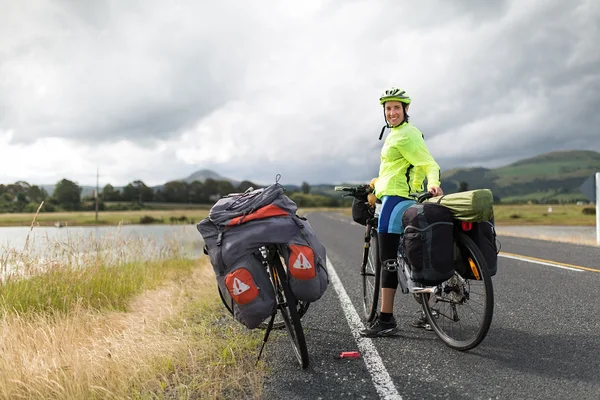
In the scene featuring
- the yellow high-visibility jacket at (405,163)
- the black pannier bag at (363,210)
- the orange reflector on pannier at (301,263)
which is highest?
the yellow high-visibility jacket at (405,163)

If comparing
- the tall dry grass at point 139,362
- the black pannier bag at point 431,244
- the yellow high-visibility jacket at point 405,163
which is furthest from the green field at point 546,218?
the tall dry grass at point 139,362

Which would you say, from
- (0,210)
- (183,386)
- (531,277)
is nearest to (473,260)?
(183,386)

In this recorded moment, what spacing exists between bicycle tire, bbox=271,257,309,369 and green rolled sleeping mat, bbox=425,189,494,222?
4.77ft

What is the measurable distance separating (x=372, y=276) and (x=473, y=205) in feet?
5.87

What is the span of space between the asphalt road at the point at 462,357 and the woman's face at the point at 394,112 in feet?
6.79

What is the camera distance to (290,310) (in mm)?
3174

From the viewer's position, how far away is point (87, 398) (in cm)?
285

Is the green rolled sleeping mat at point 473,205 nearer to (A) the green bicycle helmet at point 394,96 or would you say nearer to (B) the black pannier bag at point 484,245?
(B) the black pannier bag at point 484,245

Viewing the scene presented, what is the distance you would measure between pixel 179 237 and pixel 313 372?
9.12m

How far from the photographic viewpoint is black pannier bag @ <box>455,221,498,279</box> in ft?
11.0

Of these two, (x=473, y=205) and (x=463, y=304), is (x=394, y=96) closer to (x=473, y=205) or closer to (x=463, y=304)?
(x=473, y=205)

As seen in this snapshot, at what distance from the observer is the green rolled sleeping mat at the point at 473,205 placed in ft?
10.3

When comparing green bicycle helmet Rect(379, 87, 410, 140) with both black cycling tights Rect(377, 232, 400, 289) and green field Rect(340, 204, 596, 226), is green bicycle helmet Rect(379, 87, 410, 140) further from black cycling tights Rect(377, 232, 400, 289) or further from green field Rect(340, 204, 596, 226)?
green field Rect(340, 204, 596, 226)

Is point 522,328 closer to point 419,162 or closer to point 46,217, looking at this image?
point 419,162
